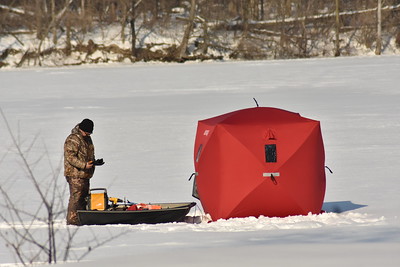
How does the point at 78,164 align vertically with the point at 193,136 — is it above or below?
above

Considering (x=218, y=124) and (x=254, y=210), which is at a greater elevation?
(x=218, y=124)

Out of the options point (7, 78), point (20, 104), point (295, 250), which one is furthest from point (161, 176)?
point (7, 78)

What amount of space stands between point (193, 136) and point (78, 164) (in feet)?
27.6

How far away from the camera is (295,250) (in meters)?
6.55

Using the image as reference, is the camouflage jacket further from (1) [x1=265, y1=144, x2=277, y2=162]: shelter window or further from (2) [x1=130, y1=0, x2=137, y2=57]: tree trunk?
(2) [x1=130, y1=0, x2=137, y2=57]: tree trunk

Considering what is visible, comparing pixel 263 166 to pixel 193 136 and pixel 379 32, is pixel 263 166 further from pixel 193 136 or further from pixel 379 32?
pixel 379 32

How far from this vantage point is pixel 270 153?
9250 mm

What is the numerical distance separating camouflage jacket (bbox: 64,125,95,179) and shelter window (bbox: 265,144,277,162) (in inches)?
77.2

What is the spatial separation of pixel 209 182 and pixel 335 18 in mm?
39210

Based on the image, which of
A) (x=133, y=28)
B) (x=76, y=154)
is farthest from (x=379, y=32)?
(x=76, y=154)

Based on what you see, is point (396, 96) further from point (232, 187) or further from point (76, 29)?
point (76, 29)

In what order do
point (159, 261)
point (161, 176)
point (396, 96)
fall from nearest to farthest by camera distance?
point (159, 261)
point (161, 176)
point (396, 96)

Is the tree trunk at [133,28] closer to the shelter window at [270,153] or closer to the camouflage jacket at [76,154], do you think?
the camouflage jacket at [76,154]

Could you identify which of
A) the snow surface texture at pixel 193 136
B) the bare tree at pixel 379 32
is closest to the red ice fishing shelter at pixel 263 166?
the snow surface texture at pixel 193 136
